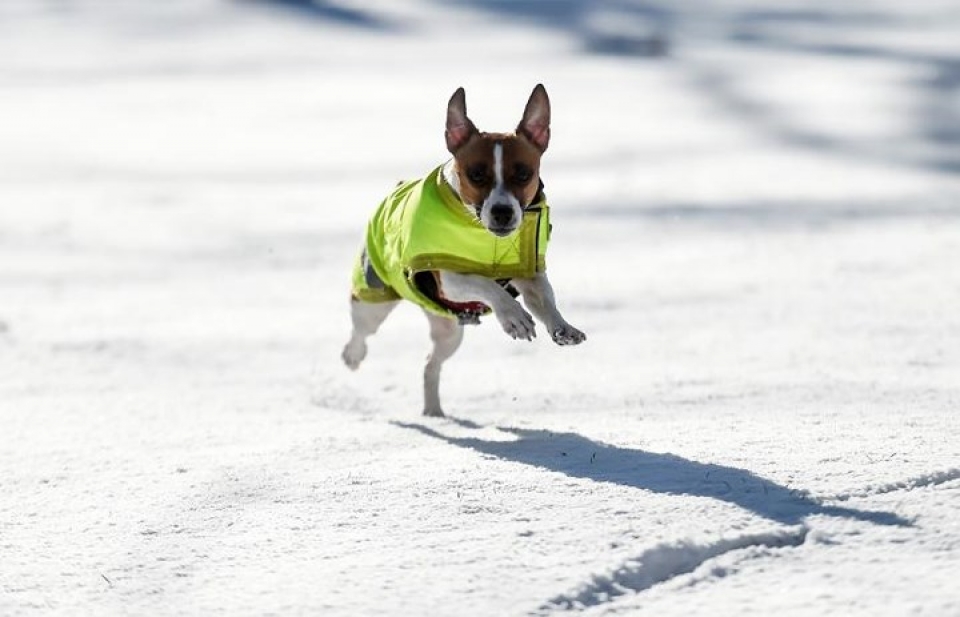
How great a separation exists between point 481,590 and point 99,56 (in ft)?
60.7

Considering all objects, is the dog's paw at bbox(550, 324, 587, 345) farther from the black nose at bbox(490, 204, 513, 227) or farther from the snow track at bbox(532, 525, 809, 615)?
the snow track at bbox(532, 525, 809, 615)

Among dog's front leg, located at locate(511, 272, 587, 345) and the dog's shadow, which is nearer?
the dog's shadow

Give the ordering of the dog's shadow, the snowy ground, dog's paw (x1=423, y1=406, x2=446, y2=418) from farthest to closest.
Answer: dog's paw (x1=423, y1=406, x2=446, y2=418) < the dog's shadow < the snowy ground

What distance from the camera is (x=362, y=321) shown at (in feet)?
21.5

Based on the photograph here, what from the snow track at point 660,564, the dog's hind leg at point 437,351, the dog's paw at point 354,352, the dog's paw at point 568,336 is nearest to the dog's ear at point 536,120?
the dog's paw at point 568,336

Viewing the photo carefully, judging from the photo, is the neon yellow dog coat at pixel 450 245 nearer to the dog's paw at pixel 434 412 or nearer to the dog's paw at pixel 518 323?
the dog's paw at pixel 518 323

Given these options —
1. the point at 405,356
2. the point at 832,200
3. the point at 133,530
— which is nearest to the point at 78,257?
the point at 405,356

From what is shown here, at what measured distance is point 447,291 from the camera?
5609mm

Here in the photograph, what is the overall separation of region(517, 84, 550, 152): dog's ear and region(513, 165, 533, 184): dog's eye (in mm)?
182

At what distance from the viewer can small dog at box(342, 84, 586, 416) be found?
17.4 ft

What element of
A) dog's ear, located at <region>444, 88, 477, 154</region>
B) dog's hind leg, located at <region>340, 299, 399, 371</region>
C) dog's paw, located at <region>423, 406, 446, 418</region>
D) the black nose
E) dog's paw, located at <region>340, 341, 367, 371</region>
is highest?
dog's ear, located at <region>444, 88, 477, 154</region>

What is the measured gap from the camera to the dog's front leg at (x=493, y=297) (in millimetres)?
5273

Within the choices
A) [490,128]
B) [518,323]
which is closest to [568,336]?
[518,323]

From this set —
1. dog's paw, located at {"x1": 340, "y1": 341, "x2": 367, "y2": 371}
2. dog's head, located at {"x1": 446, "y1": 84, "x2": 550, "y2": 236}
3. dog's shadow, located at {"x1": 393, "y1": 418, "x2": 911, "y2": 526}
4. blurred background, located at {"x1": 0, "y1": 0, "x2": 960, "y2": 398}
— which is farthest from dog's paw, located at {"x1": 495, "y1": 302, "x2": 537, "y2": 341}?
blurred background, located at {"x1": 0, "y1": 0, "x2": 960, "y2": 398}
